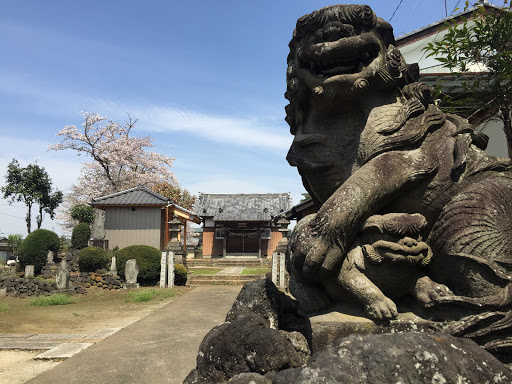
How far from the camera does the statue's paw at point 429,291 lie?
1.85 m

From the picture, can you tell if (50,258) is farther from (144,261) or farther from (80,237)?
(144,261)

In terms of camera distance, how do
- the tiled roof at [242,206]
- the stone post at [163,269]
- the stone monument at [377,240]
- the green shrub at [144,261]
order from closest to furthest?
the stone monument at [377,240] → the stone post at [163,269] → the green shrub at [144,261] → the tiled roof at [242,206]

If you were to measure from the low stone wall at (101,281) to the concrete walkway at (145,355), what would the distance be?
18.9 feet

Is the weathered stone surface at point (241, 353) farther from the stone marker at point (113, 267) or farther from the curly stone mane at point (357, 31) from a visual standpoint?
the stone marker at point (113, 267)

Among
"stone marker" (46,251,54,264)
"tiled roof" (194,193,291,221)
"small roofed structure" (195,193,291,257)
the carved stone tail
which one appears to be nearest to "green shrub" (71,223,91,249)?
"stone marker" (46,251,54,264)

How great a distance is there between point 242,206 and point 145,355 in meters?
24.3

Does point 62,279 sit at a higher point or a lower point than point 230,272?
higher

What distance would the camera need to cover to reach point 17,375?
176 inches

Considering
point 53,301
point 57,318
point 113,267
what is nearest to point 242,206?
point 113,267

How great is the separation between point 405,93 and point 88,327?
24.5 feet

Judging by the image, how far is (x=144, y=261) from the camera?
1357 centimetres

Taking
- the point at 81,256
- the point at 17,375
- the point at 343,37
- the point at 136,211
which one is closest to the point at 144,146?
the point at 136,211

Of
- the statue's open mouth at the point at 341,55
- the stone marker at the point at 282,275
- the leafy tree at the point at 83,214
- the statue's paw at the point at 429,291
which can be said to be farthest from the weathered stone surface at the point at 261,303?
the leafy tree at the point at 83,214

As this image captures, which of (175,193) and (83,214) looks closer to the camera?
(83,214)
